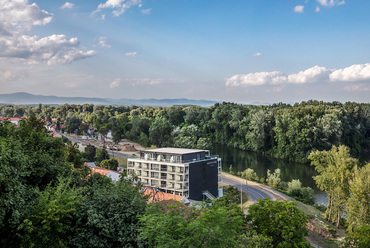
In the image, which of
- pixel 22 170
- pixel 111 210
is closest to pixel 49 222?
pixel 111 210

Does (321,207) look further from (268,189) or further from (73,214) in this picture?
(73,214)

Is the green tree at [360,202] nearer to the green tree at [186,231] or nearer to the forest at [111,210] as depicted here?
the forest at [111,210]

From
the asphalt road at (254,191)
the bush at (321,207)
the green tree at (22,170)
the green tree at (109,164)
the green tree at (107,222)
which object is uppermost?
the green tree at (22,170)

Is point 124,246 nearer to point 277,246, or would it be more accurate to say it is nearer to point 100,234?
point 100,234

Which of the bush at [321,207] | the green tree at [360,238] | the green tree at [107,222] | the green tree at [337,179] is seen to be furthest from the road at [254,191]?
the green tree at [107,222]

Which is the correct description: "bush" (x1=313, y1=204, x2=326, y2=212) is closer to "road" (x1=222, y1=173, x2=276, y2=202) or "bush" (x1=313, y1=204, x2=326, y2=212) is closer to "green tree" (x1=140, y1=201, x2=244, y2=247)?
"road" (x1=222, y1=173, x2=276, y2=202)

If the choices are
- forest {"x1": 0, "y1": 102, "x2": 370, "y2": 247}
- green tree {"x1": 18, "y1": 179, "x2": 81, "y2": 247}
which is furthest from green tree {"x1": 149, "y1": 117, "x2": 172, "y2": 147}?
green tree {"x1": 18, "y1": 179, "x2": 81, "y2": 247}
